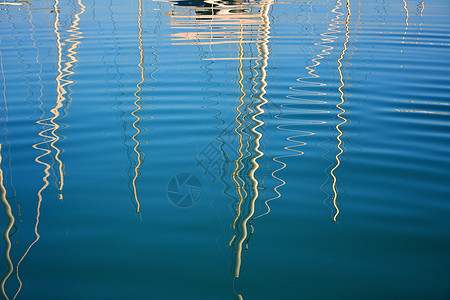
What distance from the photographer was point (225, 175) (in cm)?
520

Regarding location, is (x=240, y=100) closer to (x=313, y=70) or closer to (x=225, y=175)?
(x=313, y=70)

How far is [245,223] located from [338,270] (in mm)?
953

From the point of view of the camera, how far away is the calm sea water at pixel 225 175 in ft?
11.6

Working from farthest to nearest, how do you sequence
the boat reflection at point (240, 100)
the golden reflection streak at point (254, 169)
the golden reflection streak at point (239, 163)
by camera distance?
the golden reflection streak at point (239, 163) → the boat reflection at point (240, 100) → the golden reflection streak at point (254, 169)

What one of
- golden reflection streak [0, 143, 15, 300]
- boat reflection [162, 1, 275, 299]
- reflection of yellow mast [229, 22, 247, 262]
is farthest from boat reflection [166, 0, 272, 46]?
golden reflection streak [0, 143, 15, 300]

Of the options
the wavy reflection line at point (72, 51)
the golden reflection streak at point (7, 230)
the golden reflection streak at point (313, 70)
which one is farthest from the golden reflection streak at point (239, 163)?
the wavy reflection line at point (72, 51)

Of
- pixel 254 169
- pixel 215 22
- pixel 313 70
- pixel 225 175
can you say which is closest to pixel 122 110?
pixel 225 175

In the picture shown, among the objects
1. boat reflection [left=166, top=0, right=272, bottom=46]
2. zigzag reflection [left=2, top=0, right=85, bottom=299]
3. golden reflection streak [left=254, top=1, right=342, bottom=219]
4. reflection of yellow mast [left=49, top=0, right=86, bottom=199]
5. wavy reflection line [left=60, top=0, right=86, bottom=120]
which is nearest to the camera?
zigzag reflection [left=2, top=0, right=85, bottom=299]

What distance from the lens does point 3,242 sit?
3.94 m

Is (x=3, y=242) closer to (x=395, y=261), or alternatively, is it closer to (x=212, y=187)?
(x=212, y=187)

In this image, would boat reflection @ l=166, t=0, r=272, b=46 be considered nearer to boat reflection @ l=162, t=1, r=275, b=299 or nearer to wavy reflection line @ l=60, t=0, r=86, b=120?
boat reflection @ l=162, t=1, r=275, b=299

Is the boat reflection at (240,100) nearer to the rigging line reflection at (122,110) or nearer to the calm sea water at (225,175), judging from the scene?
the calm sea water at (225,175)

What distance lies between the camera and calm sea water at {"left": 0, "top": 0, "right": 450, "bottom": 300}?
139 inches

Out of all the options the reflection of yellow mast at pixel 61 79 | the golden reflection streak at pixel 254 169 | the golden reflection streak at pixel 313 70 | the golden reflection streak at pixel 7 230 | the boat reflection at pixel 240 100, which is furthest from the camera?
the reflection of yellow mast at pixel 61 79
